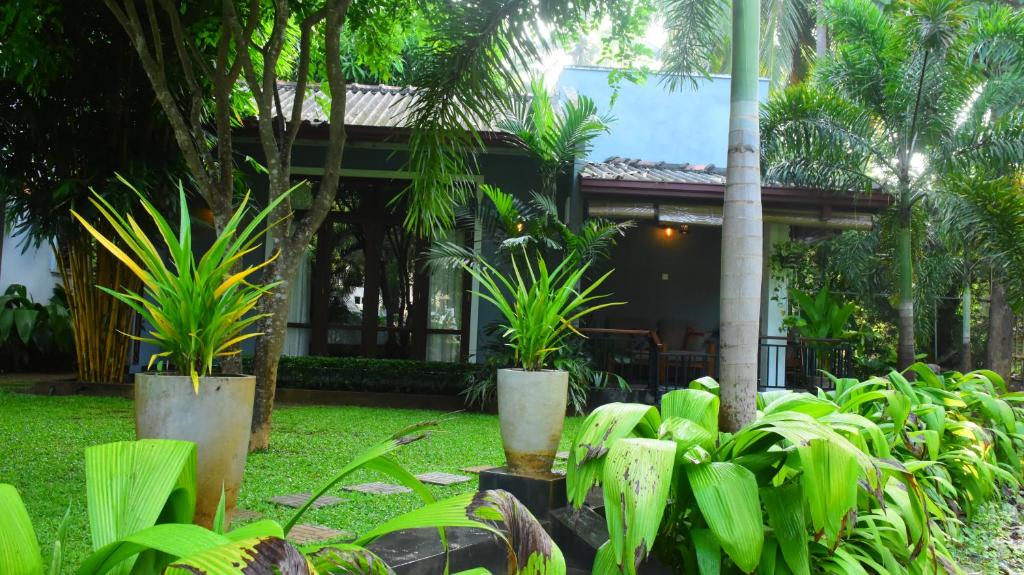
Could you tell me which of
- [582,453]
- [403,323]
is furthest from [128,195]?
[582,453]

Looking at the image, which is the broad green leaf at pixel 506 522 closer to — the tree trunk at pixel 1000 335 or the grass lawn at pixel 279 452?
the grass lawn at pixel 279 452

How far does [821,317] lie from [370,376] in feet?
18.8

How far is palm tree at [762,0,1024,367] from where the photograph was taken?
922 cm

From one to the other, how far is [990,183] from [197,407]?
28.1ft

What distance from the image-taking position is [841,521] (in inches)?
104

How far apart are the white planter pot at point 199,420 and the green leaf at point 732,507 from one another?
5.20 feet

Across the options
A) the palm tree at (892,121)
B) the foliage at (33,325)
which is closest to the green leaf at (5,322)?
the foliage at (33,325)

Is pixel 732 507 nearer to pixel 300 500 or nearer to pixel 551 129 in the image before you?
pixel 300 500

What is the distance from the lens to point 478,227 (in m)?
10.4

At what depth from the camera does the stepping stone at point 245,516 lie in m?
3.71

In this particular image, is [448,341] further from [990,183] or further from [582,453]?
[582,453]

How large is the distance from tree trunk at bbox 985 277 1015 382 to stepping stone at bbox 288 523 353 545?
14040mm

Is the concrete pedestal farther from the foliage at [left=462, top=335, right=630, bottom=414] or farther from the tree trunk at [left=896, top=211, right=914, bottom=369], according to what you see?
the tree trunk at [left=896, top=211, right=914, bottom=369]

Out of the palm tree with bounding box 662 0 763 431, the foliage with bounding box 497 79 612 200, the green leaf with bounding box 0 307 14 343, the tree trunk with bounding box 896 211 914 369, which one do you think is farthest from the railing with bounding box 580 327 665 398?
the green leaf with bounding box 0 307 14 343
